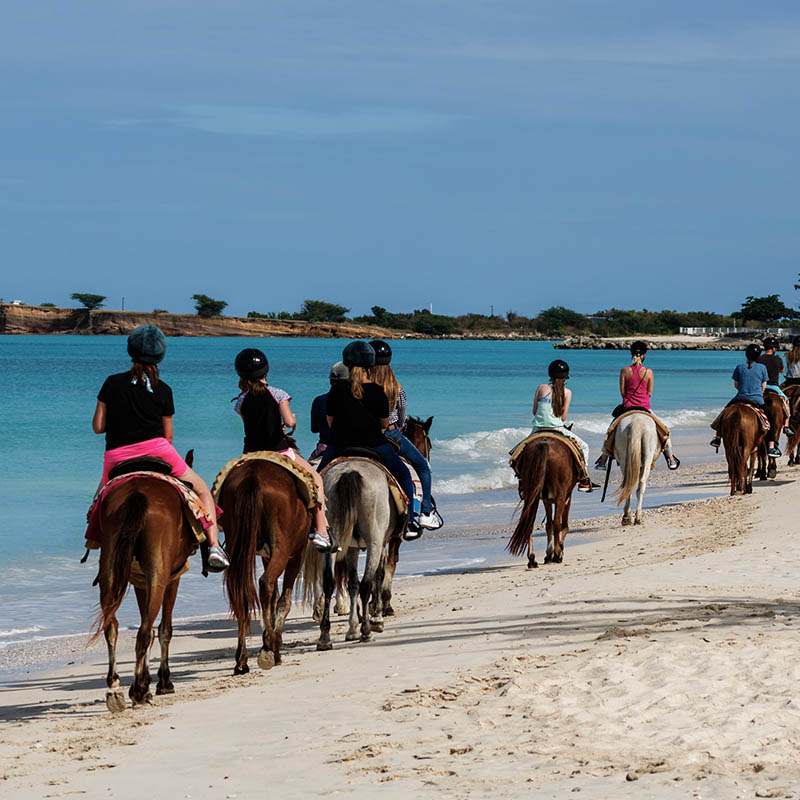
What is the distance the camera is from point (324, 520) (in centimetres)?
930

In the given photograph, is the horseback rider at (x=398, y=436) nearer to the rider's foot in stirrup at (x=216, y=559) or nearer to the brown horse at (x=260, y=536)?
the brown horse at (x=260, y=536)

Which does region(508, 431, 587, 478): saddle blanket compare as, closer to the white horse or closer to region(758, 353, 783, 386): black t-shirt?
the white horse

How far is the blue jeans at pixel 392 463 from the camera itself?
10.0 metres

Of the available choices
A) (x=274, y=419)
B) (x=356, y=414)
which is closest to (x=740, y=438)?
(x=356, y=414)

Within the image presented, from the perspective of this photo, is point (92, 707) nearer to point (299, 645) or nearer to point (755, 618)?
point (299, 645)

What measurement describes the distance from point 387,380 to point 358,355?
939 mm

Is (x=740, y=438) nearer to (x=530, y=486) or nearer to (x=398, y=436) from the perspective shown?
(x=530, y=486)

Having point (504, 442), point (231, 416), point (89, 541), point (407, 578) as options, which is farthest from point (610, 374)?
point (89, 541)

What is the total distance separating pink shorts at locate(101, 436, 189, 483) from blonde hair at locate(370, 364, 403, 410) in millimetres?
2957

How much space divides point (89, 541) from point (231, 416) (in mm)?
36695

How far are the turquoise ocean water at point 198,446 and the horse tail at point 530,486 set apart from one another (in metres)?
1.29

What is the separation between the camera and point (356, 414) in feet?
32.9

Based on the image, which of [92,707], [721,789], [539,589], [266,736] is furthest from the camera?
[539,589]

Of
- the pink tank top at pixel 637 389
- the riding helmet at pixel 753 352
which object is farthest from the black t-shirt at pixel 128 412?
the riding helmet at pixel 753 352
